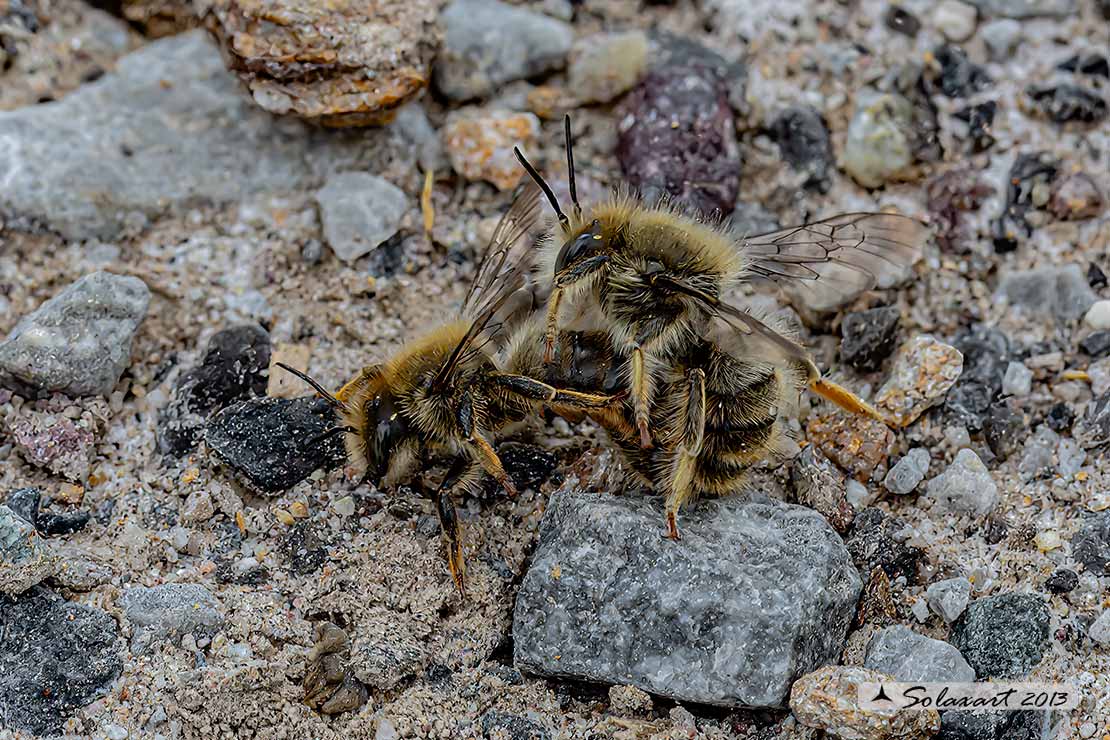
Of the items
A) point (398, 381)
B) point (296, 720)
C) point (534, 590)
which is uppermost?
point (398, 381)

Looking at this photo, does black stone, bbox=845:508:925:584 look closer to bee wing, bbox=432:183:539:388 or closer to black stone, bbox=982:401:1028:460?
black stone, bbox=982:401:1028:460

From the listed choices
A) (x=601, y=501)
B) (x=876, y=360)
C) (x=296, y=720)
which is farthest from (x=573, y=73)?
(x=296, y=720)

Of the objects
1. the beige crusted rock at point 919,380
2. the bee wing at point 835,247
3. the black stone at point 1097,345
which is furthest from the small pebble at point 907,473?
the black stone at point 1097,345

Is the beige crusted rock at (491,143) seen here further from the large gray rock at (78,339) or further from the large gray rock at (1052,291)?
the large gray rock at (1052,291)

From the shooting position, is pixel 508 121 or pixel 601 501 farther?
pixel 508 121

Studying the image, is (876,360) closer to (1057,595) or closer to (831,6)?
(1057,595)

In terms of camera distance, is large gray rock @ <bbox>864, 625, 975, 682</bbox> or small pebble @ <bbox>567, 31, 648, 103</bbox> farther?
small pebble @ <bbox>567, 31, 648, 103</bbox>

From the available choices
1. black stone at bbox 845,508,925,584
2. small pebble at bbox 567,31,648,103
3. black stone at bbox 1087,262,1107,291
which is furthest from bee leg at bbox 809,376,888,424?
small pebble at bbox 567,31,648,103
